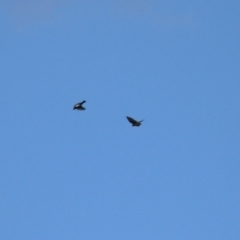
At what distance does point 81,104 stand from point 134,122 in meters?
5.42

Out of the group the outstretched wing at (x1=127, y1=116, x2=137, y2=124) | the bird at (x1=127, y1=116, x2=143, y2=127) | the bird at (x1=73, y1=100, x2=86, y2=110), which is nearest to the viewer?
the bird at (x1=73, y1=100, x2=86, y2=110)

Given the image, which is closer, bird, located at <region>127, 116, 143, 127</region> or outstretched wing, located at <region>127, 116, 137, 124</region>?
bird, located at <region>127, 116, 143, 127</region>

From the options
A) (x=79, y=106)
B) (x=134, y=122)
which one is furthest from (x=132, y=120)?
(x=79, y=106)

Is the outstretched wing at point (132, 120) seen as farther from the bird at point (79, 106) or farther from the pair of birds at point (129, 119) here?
the bird at point (79, 106)

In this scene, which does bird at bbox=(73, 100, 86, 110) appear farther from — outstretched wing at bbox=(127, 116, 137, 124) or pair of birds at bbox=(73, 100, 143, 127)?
outstretched wing at bbox=(127, 116, 137, 124)

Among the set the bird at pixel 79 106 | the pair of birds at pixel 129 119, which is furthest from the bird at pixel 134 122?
the bird at pixel 79 106

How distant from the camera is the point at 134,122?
119250 mm

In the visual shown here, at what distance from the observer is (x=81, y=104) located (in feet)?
386

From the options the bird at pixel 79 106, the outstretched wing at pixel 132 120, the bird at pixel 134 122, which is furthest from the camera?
the outstretched wing at pixel 132 120

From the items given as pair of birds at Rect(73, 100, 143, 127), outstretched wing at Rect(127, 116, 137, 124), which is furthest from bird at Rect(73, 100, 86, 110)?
outstretched wing at Rect(127, 116, 137, 124)

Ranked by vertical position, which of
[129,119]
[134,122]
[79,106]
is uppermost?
A: [79,106]

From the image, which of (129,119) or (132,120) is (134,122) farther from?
(129,119)

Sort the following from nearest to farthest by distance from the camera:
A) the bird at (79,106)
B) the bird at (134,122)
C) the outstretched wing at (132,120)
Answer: the bird at (79,106) < the bird at (134,122) < the outstretched wing at (132,120)

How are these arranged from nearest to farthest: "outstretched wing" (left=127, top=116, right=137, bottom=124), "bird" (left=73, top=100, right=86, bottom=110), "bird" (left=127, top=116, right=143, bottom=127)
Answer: "bird" (left=73, top=100, right=86, bottom=110), "bird" (left=127, top=116, right=143, bottom=127), "outstretched wing" (left=127, top=116, right=137, bottom=124)
